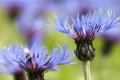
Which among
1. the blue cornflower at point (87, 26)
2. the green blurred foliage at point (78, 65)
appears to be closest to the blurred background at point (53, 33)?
the green blurred foliage at point (78, 65)

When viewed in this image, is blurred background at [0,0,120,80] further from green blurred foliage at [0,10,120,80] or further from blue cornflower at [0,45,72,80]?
blue cornflower at [0,45,72,80]

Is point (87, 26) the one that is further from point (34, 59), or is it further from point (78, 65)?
point (78, 65)

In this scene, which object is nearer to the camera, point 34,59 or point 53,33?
point 34,59

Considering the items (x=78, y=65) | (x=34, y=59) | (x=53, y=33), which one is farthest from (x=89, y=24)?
(x=53, y=33)

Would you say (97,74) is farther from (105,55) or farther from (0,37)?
A: (0,37)

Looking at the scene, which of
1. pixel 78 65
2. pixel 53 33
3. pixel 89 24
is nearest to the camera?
pixel 89 24

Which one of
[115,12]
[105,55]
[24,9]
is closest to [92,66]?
[105,55]

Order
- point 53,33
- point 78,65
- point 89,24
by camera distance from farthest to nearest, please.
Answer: point 53,33
point 78,65
point 89,24
